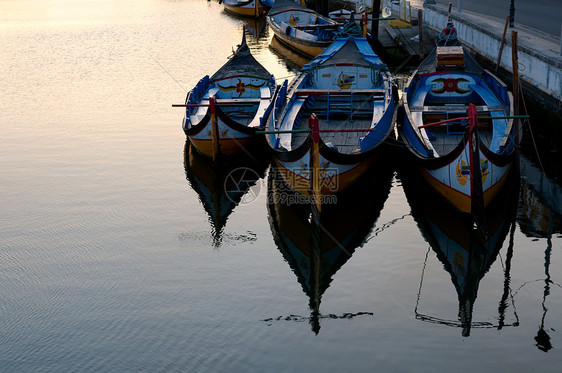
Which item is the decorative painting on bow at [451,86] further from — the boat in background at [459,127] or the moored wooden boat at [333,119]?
the moored wooden boat at [333,119]

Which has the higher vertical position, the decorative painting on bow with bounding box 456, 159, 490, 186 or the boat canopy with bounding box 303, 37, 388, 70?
the boat canopy with bounding box 303, 37, 388, 70

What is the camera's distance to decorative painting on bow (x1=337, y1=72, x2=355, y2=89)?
28484mm

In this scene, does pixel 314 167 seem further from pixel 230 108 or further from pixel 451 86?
pixel 451 86

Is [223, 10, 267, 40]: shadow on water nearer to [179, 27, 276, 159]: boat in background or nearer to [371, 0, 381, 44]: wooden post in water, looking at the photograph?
[371, 0, 381, 44]: wooden post in water

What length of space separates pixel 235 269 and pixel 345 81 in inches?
486

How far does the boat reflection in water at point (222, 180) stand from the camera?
22.9 metres

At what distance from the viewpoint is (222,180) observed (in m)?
25.0

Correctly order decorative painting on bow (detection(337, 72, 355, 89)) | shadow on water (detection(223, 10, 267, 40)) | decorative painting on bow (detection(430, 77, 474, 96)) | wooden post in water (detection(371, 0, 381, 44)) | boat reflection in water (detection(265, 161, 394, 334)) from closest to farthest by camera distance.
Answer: boat reflection in water (detection(265, 161, 394, 334)) < decorative painting on bow (detection(430, 77, 474, 96)) < decorative painting on bow (detection(337, 72, 355, 89)) < wooden post in water (detection(371, 0, 381, 44)) < shadow on water (detection(223, 10, 267, 40))

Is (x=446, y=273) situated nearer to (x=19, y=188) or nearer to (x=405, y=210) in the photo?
(x=405, y=210)

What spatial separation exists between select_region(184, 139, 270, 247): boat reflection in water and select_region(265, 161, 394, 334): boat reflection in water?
0.97 metres

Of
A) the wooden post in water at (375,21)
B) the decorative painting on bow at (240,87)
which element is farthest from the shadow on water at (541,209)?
the wooden post in water at (375,21)

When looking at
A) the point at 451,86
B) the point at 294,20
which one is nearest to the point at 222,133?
the point at 451,86

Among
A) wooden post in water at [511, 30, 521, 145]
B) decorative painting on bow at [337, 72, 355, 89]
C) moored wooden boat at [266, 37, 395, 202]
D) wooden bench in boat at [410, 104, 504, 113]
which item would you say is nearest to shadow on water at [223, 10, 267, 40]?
moored wooden boat at [266, 37, 395, 202]

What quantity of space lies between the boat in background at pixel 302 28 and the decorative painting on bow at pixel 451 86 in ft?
37.1
